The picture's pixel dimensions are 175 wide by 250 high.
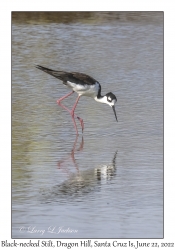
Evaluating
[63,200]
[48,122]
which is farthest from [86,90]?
[63,200]

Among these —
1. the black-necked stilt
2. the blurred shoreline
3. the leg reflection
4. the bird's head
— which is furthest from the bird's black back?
the blurred shoreline

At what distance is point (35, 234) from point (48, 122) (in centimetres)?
467

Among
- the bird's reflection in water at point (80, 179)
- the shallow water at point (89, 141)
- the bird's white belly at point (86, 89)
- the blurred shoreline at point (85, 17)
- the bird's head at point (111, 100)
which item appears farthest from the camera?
the blurred shoreline at point (85, 17)

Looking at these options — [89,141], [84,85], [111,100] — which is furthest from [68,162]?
[84,85]

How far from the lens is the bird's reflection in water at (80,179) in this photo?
376 inches

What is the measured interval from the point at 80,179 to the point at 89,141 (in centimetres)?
188

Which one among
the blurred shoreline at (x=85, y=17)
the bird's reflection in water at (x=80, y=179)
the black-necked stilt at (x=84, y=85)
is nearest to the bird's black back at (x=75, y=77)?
the black-necked stilt at (x=84, y=85)

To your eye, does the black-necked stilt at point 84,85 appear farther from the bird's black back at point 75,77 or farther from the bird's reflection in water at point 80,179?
the bird's reflection in water at point 80,179

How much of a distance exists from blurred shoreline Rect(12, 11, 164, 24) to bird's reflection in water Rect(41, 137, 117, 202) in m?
10.8

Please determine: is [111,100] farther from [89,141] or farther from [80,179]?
[80,179]

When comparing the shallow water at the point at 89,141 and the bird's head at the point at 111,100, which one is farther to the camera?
the bird's head at the point at 111,100

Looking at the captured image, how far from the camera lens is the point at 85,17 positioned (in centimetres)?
2197

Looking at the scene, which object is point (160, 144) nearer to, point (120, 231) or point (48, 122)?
point (48, 122)

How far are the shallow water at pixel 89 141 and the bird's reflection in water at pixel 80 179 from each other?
1 centimetres
